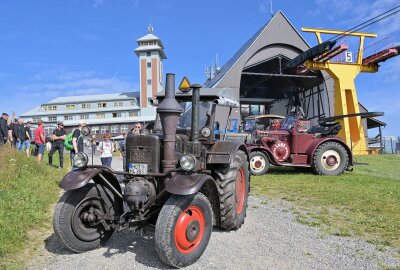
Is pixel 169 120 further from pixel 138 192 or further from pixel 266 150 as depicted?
pixel 266 150

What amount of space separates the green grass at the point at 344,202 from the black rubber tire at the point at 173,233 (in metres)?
2.36

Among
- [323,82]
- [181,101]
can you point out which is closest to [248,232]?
[181,101]

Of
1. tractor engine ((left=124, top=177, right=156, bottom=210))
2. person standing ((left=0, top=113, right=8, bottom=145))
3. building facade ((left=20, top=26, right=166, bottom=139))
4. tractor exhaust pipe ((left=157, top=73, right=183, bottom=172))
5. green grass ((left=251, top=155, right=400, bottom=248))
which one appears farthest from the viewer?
building facade ((left=20, top=26, right=166, bottom=139))

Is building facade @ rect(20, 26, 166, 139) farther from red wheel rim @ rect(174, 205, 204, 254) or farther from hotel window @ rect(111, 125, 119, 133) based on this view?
red wheel rim @ rect(174, 205, 204, 254)

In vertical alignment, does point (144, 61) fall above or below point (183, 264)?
above

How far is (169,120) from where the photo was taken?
14.0 feet

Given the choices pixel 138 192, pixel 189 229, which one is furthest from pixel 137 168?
pixel 189 229

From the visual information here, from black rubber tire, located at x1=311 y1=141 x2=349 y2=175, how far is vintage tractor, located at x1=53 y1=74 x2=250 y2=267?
22.1 ft

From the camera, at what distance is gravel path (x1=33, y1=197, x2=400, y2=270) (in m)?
3.71

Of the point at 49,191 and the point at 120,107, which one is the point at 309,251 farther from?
the point at 120,107

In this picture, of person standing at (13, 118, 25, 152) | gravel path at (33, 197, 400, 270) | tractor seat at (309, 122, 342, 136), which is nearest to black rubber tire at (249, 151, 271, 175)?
tractor seat at (309, 122, 342, 136)

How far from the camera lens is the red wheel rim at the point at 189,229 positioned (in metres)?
3.60

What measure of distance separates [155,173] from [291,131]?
8.26 m

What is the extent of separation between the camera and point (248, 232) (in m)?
4.96
